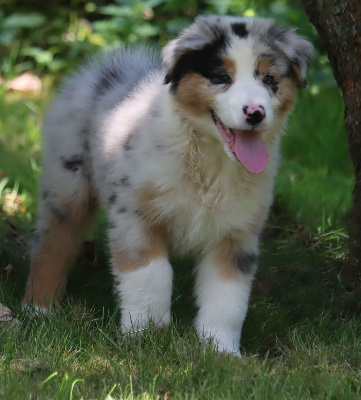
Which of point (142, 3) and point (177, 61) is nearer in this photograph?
point (177, 61)

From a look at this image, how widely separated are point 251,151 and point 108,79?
1183 millimetres

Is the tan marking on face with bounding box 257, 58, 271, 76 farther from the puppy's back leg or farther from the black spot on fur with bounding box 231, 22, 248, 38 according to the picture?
the puppy's back leg

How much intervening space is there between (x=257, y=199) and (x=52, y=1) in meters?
6.07

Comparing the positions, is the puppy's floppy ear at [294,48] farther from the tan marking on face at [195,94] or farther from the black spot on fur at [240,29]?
the tan marking on face at [195,94]

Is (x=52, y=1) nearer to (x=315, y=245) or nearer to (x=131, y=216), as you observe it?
(x=315, y=245)

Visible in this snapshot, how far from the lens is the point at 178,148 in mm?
3959

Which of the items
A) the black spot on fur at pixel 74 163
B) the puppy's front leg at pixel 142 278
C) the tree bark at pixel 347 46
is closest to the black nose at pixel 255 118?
the puppy's front leg at pixel 142 278

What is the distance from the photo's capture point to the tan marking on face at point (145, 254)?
404cm

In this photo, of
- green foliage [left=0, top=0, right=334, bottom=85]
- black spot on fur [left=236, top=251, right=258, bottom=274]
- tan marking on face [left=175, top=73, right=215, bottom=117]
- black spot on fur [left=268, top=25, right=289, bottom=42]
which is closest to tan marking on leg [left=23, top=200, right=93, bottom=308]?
black spot on fur [left=236, top=251, right=258, bottom=274]

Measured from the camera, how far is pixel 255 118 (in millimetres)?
3627

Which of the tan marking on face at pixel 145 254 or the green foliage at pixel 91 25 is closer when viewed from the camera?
the tan marking on face at pixel 145 254

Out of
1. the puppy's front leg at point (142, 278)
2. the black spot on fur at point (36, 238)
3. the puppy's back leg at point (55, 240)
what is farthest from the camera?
the black spot on fur at point (36, 238)

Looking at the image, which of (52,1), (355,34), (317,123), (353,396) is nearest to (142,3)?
(52,1)

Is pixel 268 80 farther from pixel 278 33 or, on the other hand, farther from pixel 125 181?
pixel 125 181
